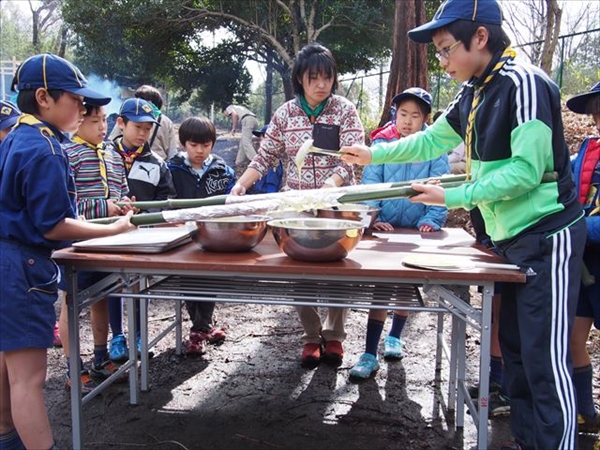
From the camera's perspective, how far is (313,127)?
10.00 feet

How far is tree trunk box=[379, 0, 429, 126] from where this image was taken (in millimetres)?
7996

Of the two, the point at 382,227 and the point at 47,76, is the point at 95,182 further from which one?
the point at 382,227

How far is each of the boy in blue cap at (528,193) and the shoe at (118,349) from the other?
7.63 ft

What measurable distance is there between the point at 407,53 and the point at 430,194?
6.75 metres

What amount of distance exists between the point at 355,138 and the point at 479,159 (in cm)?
113

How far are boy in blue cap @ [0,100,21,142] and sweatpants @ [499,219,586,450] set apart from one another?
3.12m

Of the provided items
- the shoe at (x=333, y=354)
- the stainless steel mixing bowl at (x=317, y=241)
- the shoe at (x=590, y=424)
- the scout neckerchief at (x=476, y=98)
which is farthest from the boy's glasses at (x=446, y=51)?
the shoe at (x=333, y=354)

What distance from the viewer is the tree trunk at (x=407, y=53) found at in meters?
8.00

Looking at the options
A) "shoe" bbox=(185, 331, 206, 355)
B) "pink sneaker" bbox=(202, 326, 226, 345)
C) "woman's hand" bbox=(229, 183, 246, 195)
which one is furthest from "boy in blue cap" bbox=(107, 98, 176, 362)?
"woman's hand" bbox=(229, 183, 246, 195)

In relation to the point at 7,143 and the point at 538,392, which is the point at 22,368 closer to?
the point at 7,143

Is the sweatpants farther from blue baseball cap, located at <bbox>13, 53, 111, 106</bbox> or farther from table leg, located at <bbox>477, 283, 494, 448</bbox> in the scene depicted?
blue baseball cap, located at <bbox>13, 53, 111, 106</bbox>

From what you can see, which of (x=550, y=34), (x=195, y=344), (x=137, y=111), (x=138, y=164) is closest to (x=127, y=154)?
(x=138, y=164)

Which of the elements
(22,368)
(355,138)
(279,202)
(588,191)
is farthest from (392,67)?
(22,368)

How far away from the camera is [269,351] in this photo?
3703 millimetres
